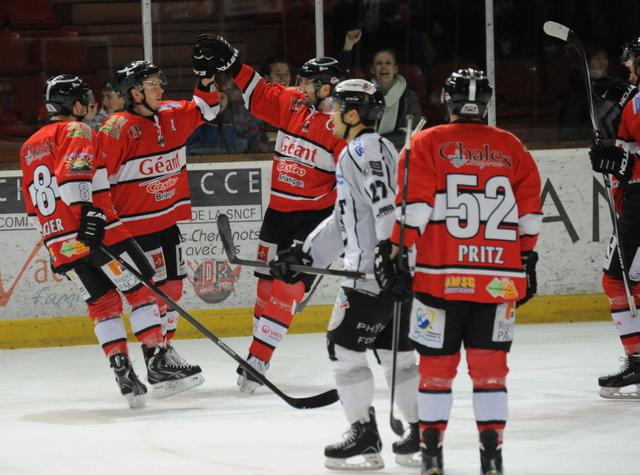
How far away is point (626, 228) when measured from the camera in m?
5.80

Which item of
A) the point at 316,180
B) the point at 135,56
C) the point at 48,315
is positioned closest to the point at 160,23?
the point at 135,56

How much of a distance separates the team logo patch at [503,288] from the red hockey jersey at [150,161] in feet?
8.25

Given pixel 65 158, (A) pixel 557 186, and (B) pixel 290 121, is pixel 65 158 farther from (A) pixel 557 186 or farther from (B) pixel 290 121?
(A) pixel 557 186

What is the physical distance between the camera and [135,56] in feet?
26.5

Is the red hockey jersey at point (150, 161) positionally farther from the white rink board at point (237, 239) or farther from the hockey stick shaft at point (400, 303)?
the hockey stick shaft at point (400, 303)

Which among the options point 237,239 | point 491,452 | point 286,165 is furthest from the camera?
point 237,239

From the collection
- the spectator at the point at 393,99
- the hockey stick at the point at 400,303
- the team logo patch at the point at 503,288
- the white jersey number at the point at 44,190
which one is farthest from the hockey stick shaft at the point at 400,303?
the spectator at the point at 393,99

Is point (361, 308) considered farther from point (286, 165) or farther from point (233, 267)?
point (233, 267)

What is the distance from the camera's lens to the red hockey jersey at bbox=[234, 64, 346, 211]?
236 inches

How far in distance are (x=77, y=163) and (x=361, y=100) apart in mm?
1592

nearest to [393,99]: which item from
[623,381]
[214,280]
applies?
[214,280]

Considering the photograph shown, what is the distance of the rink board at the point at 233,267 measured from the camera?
298 inches

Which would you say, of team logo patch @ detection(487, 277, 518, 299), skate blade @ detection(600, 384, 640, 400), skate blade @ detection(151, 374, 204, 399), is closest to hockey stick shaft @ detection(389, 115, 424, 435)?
team logo patch @ detection(487, 277, 518, 299)

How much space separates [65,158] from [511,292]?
2296mm
